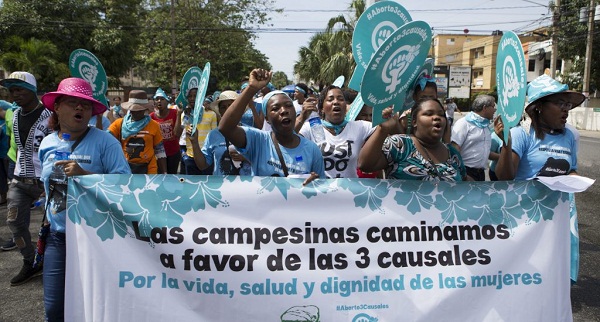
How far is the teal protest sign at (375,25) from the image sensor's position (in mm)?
3977

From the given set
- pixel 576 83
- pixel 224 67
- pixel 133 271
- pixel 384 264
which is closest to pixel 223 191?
pixel 133 271

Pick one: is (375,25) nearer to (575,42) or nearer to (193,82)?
(193,82)

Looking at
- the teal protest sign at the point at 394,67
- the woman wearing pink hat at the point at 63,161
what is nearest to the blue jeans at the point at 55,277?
the woman wearing pink hat at the point at 63,161

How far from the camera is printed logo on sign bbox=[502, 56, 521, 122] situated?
8.70ft

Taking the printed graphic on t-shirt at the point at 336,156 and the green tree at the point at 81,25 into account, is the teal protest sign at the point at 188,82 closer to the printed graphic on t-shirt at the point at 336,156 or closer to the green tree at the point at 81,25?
the printed graphic on t-shirt at the point at 336,156

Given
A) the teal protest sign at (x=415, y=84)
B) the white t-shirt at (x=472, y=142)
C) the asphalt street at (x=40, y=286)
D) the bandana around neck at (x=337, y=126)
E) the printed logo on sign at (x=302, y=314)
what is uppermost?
the teal protest sign at (x=415, y=84)

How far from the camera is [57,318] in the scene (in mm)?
2656

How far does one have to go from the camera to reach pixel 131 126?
17.1ft

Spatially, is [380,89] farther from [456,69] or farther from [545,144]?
[456,69]

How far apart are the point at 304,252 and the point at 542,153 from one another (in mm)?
1924

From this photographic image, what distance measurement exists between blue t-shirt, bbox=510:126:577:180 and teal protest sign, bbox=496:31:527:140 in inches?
26.9

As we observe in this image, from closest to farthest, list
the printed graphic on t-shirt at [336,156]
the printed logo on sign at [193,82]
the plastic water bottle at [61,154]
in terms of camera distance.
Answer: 1. the plastic water bottle at [61,154]
2. the printed graphic on t-shirt at [336,156]
3. the printed logo on sign at [193,82]

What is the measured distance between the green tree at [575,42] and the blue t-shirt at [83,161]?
25298 millimetres

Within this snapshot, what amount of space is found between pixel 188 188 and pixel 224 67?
2462 centimetres
